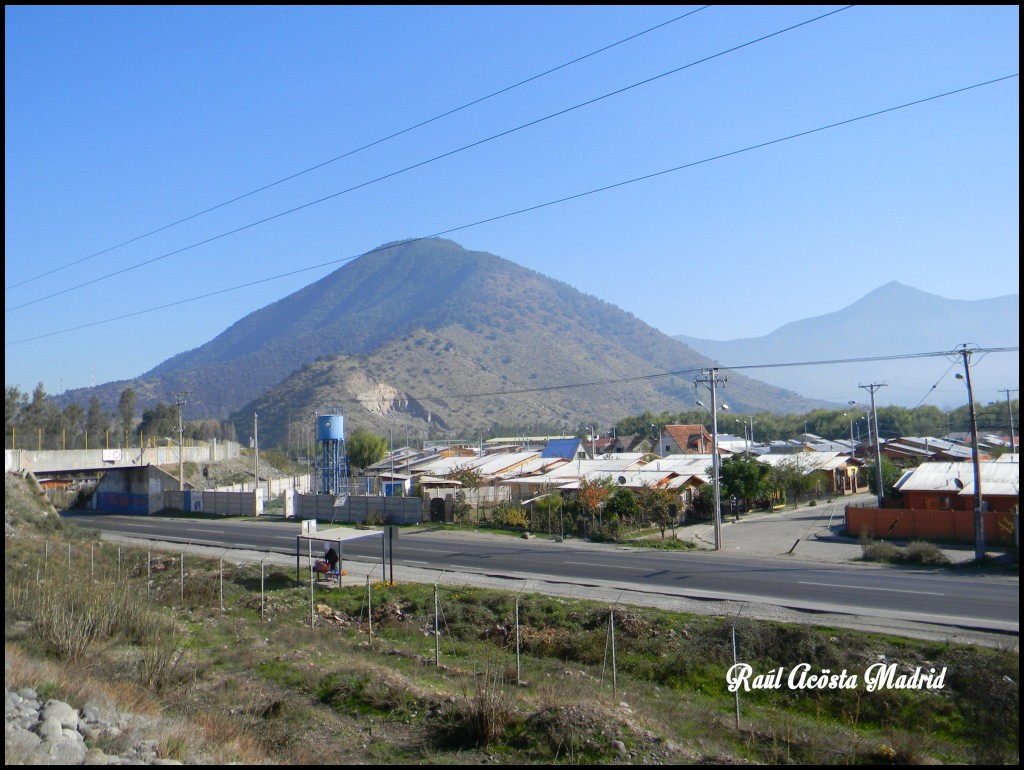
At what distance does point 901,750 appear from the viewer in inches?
376

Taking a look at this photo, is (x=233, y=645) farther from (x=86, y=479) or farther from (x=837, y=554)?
(x=86, y=479)

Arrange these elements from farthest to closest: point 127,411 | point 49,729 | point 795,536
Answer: point 127,411, point 795,536, point 49,729

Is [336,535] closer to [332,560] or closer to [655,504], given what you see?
[332,560]

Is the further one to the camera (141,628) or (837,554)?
(837,554)

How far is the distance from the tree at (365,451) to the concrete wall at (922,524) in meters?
69.3

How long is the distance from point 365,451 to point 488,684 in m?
87.9

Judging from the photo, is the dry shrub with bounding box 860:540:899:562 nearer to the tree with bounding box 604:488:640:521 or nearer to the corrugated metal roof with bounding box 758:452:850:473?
the tree with bounding box 604:488:640:521

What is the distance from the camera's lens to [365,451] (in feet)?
323

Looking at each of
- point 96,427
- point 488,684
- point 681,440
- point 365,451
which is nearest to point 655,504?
point 488,684

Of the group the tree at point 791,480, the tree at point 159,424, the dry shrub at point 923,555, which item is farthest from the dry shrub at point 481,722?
the tree at point 159,424

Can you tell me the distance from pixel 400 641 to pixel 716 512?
21123 mm

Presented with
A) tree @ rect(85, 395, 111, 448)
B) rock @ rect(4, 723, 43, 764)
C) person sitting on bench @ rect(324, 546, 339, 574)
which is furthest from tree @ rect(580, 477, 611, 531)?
tree @ rect(85, 395, 111, 448)

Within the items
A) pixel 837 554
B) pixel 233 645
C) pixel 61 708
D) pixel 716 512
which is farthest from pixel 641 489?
pixel 61 708

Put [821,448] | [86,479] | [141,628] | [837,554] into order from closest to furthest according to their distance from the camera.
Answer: [141,628] < [837,554] < [86,479] < [821,448]
